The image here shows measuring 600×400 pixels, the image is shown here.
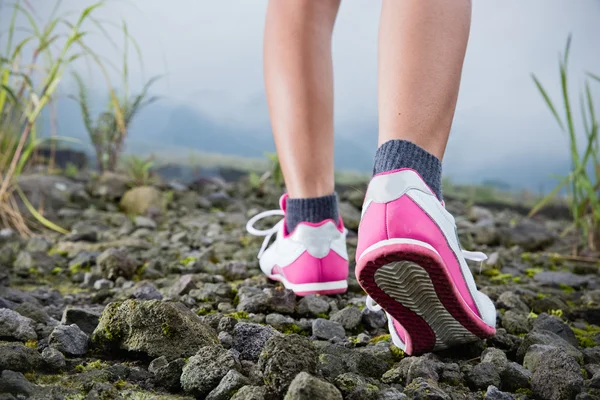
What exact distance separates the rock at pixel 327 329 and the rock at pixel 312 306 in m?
0.12

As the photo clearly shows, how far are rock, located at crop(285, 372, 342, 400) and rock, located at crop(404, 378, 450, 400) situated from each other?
135 mm

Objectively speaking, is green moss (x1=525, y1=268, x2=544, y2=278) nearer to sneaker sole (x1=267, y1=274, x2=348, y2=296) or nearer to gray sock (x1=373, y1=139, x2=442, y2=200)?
sneaker sole (x1=267, y1=274, x2=348, y2=296)

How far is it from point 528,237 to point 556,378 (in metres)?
1.86

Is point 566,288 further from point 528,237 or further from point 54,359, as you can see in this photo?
point 54,359

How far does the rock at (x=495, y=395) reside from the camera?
2.80 feet

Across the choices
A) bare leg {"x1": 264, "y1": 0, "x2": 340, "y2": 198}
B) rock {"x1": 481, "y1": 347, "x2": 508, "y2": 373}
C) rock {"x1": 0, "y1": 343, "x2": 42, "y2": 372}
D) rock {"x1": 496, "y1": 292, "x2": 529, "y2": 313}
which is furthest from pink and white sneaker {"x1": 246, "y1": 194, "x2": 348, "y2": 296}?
rock {"x1": 0, "y1": 343, "x2": 42, "y2": 372}

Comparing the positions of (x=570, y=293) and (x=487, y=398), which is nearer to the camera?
(x=487, y=398)

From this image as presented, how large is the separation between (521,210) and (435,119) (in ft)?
14.5

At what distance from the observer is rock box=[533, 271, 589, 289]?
1.83 meters

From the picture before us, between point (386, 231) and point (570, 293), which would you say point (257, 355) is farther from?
point (570, 293)

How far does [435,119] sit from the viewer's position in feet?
3.00

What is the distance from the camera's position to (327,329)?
116 centimetres

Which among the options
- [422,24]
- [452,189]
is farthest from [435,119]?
[452,189]

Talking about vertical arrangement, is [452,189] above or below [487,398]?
below
